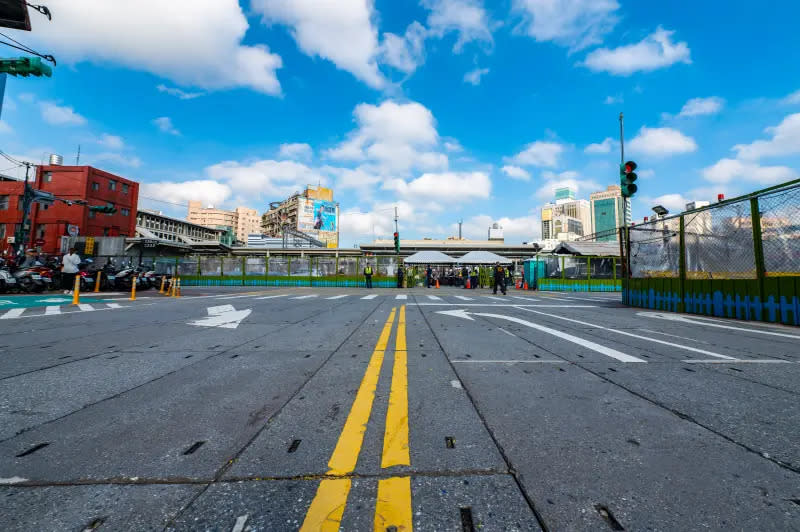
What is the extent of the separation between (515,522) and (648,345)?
4.56 metres

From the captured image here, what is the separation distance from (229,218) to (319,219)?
71955 mm

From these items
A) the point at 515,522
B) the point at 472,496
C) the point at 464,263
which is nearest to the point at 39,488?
the point at 472,496

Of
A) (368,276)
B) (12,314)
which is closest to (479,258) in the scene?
(368,276)

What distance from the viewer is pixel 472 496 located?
1.38 metres

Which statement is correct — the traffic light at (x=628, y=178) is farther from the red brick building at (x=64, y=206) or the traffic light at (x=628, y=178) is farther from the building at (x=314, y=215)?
the building at (x=314, y=215)

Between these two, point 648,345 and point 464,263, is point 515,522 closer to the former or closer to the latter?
point 648,345

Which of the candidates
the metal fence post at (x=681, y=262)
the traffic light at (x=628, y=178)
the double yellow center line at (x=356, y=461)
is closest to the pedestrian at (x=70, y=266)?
the double yellow center line at (x=356, y=461)

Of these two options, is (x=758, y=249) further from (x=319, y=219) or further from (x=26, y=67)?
(x=319, y=219)

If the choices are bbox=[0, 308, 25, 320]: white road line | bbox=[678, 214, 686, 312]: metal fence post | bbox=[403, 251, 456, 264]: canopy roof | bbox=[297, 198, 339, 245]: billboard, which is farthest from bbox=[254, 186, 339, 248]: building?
bbox=[678, 214, 686, 312]: metal fence post

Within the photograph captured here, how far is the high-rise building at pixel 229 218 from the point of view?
14000 cm

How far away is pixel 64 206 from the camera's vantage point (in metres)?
42.0

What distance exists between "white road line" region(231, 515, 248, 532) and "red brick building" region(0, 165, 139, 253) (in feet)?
177

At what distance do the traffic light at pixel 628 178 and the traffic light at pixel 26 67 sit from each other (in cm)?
2157

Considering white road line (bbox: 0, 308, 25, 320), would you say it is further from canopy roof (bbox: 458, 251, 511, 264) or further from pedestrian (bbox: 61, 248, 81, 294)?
canopy roof (bbox: 458, 251, 511, 264)
